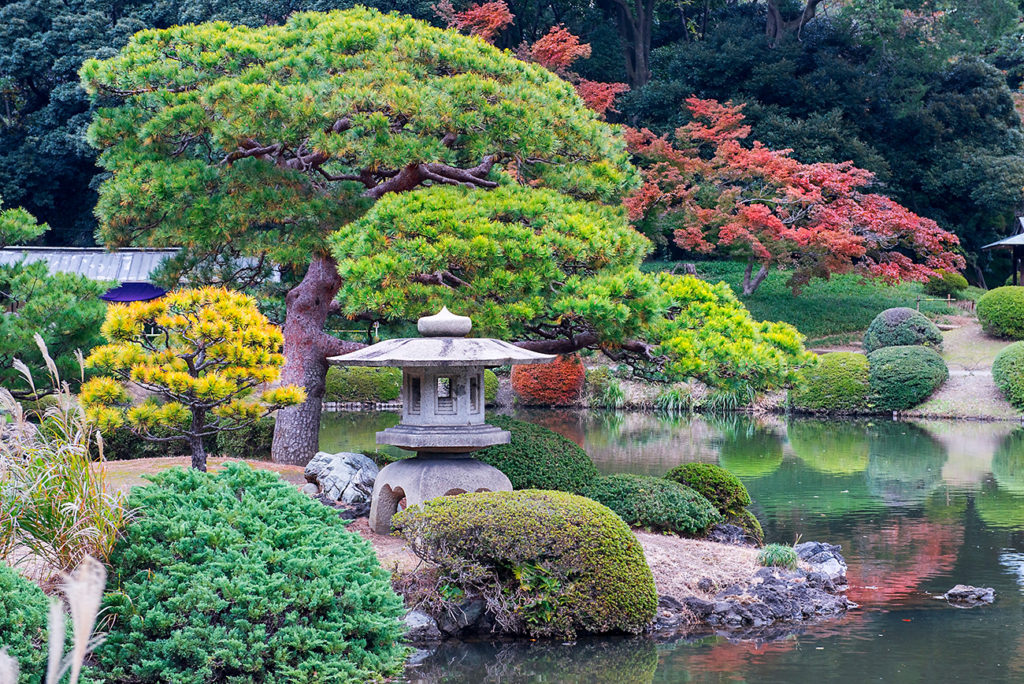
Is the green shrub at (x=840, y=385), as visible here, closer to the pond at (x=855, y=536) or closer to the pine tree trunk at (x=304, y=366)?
the pond at (x=855, y=536)

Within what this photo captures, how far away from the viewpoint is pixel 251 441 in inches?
516

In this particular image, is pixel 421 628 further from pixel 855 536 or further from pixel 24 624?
pixel 855 536

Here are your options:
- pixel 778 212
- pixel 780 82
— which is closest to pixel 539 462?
pixel 778 212

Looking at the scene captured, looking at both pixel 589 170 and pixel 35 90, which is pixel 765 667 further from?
pixel 35 90

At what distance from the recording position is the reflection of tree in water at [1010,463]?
14.4 meters

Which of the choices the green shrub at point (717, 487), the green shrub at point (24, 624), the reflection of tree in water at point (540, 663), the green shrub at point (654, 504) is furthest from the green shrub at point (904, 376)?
the green shrub at point (24, 624)

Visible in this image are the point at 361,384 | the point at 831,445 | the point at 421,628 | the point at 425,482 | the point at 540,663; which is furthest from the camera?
the point at 361,384

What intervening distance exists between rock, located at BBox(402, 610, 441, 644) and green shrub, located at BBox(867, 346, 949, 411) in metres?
17.1

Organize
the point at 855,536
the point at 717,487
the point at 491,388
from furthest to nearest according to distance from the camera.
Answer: the point at 491,388
the point at 855,536
the point at 717,487

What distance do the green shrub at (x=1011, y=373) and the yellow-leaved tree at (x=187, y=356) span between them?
17.1 m

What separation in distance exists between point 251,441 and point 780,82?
76.7 feet

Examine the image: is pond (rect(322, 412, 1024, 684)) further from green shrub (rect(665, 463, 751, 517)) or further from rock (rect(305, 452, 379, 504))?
rock (rect(305, 452, 379, 504))

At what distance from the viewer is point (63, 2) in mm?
29672

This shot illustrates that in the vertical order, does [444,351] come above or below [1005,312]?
below
